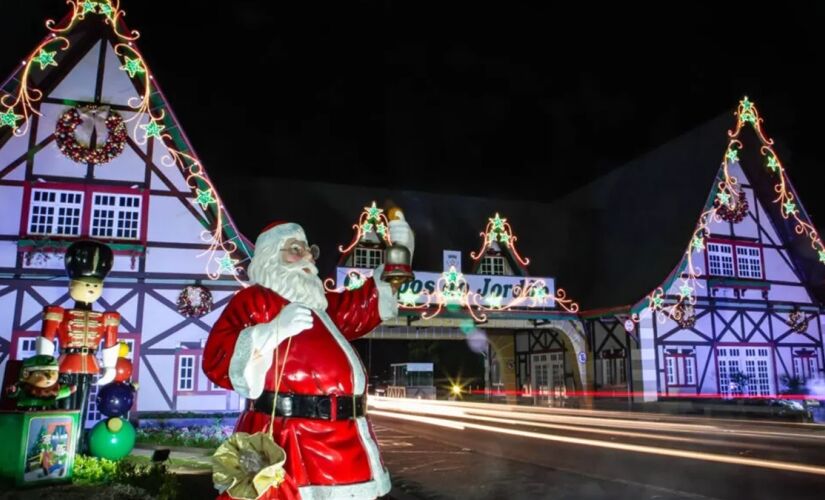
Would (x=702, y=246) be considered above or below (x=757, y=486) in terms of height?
above

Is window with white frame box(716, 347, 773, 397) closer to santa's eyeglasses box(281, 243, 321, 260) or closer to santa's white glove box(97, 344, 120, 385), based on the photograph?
santa's white glove box(97, 344, 120, 385)

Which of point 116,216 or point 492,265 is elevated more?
point 492,265

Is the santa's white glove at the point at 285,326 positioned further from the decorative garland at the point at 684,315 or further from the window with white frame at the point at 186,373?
the decorative garland at the point at 684,315

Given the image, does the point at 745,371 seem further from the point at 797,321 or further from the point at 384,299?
the point at 384,299

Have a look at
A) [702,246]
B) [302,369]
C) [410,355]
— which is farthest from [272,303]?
[410,355]

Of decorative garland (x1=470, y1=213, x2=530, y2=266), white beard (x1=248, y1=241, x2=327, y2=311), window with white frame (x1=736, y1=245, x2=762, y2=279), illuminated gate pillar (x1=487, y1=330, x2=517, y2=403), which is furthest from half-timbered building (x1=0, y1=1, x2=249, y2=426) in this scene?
window with white frame (x1=736, y1=245, x2=762, y2=279)

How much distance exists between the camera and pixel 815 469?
9094 mm

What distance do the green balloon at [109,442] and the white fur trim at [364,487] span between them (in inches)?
225

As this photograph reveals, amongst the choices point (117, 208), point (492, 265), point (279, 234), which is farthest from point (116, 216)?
point (492, 265)

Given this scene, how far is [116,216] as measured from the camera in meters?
13.4

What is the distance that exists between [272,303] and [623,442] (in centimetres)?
1071

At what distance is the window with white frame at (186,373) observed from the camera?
13.4 meters

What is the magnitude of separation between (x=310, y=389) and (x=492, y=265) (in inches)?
719

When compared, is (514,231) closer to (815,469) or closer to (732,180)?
(732,180)
